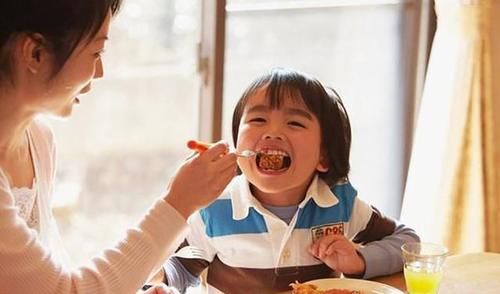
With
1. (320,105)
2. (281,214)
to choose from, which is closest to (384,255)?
(281,214)

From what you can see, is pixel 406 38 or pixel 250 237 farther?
pixel 406 38

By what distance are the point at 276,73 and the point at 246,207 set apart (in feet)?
0.89

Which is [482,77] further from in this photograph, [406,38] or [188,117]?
[188,117]

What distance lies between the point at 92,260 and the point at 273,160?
46 centimetres

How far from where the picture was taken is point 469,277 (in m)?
1.55

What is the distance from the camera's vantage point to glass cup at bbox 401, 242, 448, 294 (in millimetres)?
1351

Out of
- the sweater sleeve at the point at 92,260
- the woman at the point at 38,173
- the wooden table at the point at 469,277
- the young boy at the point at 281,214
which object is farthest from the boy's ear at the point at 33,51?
the wooden table at the point at 469,277

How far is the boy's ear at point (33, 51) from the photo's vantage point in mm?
1062

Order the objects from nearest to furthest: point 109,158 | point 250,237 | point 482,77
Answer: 1. point 250,237
2. point 109,158
3. point 482,77

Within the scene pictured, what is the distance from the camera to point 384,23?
295 centimetres

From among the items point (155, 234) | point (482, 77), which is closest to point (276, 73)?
point (155, 234)

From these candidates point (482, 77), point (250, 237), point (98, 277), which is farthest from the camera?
point (482, 77)

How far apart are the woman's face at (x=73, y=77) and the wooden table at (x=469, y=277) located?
69 cm

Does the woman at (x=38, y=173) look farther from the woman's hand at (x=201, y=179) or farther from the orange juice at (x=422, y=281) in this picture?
the orange juice at (x=422, y=281)
